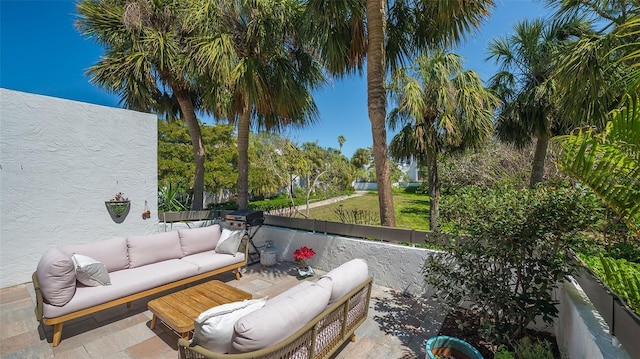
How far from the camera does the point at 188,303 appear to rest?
3.21 m

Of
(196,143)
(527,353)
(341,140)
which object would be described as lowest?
(527,353)

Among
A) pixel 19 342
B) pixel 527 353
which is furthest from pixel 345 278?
pixel 19 342

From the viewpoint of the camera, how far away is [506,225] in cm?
258

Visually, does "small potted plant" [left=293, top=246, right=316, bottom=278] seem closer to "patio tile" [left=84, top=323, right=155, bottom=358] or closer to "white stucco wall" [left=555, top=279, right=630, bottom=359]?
"patio tile" [left=84, top=323, right=155, bottom=358]

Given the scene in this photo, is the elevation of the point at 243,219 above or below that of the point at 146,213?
below

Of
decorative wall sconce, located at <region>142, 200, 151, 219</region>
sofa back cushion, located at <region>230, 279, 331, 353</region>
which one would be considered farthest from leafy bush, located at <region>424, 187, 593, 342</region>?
decorative wall sconce, located at <region>142, 200, 151, 219</region>

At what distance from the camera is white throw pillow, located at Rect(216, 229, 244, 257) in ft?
15.9

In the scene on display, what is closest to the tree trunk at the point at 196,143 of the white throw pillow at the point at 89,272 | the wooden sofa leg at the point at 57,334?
the white throw pillow at the point at 89,272

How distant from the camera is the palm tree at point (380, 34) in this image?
4453mm

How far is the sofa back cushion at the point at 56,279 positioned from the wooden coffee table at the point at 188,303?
888mm

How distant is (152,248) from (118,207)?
213cm

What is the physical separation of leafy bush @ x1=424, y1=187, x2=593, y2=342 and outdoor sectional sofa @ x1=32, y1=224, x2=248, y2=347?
11.9 feet

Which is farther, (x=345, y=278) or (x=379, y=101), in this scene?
(x=379, y=101)

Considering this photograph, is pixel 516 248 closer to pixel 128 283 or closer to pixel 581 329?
pixel 581 329
